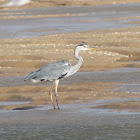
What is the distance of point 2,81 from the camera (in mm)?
14172

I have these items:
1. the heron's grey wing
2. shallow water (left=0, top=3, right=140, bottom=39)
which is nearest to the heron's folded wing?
the heron's grey wing

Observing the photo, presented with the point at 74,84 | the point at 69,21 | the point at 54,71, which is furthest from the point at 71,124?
the point at 69,21

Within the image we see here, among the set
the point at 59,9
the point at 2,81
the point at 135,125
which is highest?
the point at 59,9

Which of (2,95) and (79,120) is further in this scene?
(2,95)

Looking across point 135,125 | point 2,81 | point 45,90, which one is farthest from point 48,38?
point 135,125

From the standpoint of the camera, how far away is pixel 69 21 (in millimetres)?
30734

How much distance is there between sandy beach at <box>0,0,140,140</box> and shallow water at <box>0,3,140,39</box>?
0.05 m

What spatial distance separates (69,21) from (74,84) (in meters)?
17.5

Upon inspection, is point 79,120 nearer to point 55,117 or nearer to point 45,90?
point 55,117

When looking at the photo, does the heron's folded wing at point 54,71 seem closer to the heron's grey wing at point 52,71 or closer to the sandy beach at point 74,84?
the heron's grey wing at point 52,71

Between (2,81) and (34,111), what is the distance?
12.0ft

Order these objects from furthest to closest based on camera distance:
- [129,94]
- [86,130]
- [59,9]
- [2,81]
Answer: [59,9] → [2,81] → [129,94] → [86,130]

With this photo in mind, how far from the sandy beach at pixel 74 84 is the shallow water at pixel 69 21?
48mm

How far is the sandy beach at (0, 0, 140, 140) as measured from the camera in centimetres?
941
